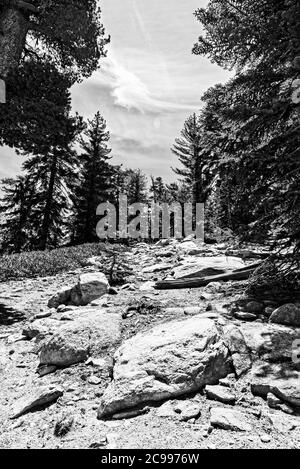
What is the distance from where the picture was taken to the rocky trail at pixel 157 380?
8.46 feet

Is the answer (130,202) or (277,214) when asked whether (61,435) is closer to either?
(277,214)

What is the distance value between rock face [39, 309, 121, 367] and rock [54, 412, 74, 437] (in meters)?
1.17

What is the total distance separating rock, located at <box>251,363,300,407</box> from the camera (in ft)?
9.32

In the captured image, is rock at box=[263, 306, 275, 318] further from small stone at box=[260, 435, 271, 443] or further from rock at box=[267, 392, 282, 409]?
small stone at box=[260, 435, 271, 443]

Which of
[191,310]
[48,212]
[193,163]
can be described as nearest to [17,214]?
[48,212]

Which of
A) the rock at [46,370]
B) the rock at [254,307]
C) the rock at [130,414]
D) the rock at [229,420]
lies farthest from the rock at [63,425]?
the rock at [254,307]

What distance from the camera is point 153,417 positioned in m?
2.76

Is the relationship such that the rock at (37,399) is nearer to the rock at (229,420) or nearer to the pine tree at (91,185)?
the rock at (229,420)

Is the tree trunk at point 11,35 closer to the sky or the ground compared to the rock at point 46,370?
closer to the sky

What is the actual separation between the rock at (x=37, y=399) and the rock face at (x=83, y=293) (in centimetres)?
339

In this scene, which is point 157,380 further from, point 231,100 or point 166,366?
point 231,100

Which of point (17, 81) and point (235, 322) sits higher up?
point (17, 81)

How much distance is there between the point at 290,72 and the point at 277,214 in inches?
95.4

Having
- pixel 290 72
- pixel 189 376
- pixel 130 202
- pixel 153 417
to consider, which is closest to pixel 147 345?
pixel 189 376
